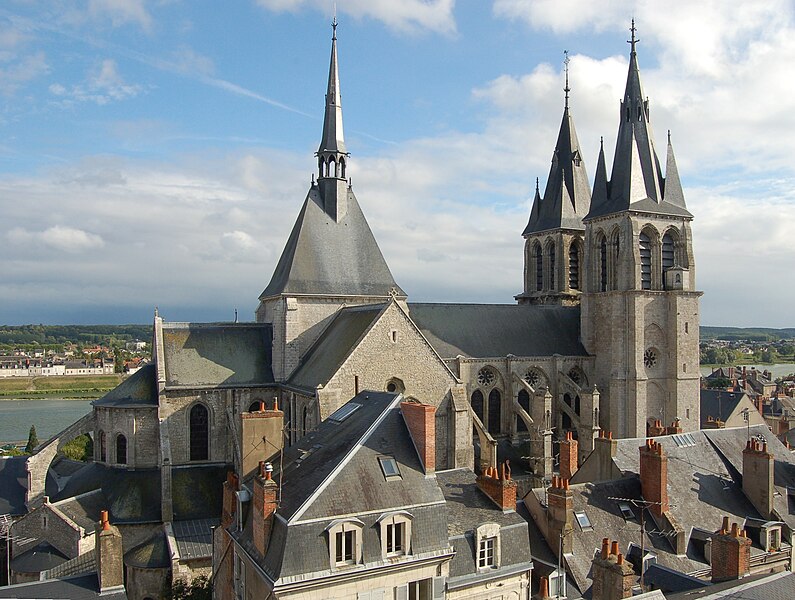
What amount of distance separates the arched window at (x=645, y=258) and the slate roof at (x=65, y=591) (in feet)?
87.8

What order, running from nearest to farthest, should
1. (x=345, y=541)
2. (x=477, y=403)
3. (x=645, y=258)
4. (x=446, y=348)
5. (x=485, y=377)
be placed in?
(x=345, y=541) → (x=446, y=348) → (x=477, y=403) → (x=485, y=377) → (x=645, y=258)

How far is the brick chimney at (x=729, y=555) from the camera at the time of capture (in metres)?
→ 14.7

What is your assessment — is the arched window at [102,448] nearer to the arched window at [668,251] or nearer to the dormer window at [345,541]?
the dormer window at [345,541]

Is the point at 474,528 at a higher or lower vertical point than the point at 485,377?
lower

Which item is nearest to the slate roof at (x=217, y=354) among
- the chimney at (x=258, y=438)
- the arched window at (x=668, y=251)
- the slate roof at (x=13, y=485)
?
the slate roof at (x=13, y=485)

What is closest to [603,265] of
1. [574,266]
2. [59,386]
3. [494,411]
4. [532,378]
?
[574,266]

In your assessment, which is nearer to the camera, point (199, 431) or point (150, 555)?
point (150, 555)

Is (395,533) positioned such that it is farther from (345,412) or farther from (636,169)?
(636,169)

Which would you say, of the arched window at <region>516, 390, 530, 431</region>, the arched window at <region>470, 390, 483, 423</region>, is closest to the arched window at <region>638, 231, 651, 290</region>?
the arched window at <region>516, 390, 530, 431</region>

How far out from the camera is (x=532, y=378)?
32.2 m

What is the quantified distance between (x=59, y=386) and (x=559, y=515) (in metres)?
117

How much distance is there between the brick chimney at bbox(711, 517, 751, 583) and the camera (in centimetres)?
1468

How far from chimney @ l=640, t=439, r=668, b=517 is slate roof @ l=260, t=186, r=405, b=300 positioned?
1273cm

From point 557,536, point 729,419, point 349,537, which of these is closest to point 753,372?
point 729,419
